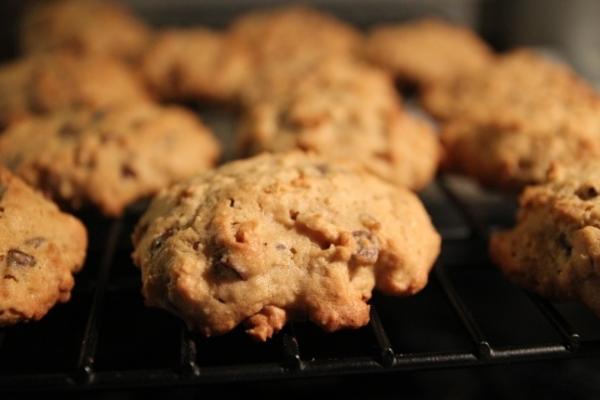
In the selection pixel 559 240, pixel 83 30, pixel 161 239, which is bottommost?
pixel 83 30

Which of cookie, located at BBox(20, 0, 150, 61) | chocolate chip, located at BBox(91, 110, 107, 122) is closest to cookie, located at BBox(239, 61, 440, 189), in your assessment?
chocolate chip, located at BBox(91, 110, 107, 122)

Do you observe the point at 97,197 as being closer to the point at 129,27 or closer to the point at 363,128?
the point at 363,128

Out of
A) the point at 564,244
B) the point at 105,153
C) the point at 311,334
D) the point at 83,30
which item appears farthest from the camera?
the point at 83,30

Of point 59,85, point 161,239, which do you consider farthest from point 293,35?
point 161,239

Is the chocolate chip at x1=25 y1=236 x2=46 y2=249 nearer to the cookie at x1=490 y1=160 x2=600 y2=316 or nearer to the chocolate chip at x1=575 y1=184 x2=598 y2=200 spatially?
the cookie at x1=490 y1=160 x2=600 y2=316

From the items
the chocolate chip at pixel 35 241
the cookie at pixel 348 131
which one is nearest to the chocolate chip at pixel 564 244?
the cookie at pixel 348 131

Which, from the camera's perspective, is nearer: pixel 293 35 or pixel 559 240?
pixel 559 240

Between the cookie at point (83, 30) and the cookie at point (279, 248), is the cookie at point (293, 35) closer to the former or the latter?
the cookie at point (83, 30)

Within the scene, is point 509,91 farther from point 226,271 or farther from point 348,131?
point 226,271

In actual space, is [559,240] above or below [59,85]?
above
